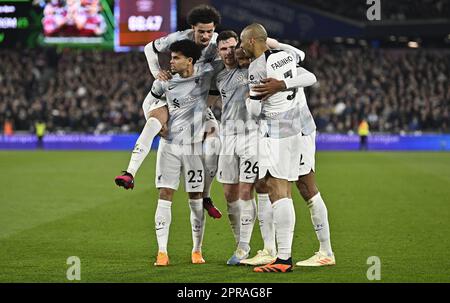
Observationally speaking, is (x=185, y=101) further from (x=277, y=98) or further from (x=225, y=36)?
(x=277, y=98)

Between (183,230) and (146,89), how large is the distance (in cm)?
2776

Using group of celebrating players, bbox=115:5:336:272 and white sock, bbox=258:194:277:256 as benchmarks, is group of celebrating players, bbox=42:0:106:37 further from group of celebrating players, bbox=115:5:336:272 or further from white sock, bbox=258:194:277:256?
white sock, bbox=258:194:277:256

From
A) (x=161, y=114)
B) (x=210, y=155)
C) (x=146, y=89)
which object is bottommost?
(x=146, y=89)

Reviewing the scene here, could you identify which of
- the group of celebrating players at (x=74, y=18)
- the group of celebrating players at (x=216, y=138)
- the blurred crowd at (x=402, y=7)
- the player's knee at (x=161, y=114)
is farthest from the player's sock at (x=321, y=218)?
the blurred crowd at (x=402, y=7)

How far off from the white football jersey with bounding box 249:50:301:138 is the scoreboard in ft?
70.1

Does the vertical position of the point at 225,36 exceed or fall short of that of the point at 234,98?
it exceeds it

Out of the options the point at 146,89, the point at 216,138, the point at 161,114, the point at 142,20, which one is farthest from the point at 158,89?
the point at 146,89

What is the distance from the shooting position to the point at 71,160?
27719 mm

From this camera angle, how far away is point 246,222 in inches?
350

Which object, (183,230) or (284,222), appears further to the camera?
(183,230)

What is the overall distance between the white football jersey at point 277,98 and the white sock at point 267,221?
0.98 m

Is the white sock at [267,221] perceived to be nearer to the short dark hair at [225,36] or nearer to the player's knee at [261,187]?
the player's knee at [261,187]
